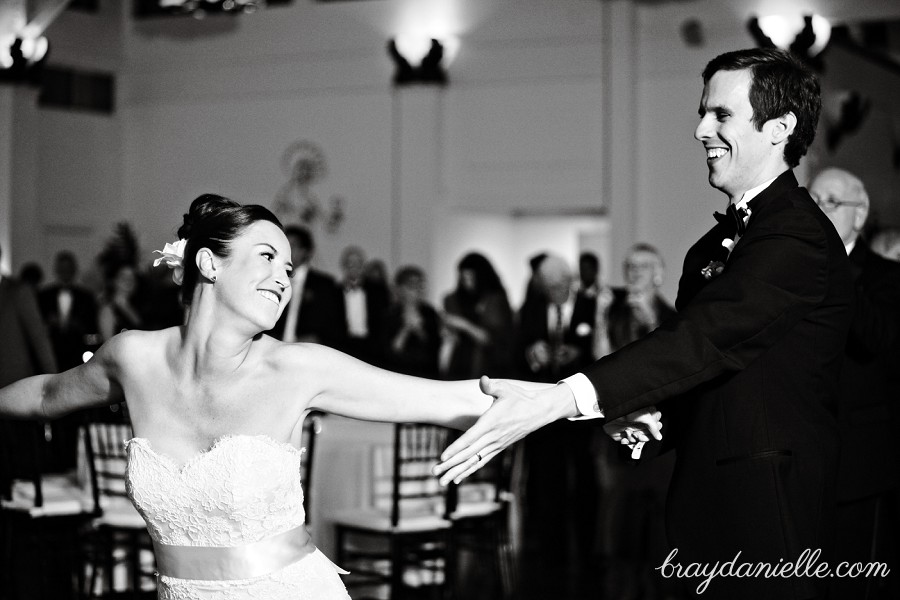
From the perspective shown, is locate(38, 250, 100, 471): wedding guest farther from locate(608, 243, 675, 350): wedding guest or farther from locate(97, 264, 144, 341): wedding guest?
locate(608, 243, 675, 350): wedding guest

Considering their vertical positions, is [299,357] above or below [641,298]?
below

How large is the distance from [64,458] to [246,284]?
4.10m

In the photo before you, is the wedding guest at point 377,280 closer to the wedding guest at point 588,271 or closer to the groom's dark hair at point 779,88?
the wedding guest at point 588,271

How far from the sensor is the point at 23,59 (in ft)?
31.9

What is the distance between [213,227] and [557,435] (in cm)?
426

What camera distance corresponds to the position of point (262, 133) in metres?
11.2

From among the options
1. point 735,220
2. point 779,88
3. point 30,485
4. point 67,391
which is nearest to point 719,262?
point 735,220

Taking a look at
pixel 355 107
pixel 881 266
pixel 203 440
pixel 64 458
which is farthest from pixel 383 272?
pixel 203 440

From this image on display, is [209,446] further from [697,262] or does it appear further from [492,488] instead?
[492,488]

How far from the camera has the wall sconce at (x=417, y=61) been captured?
10.2 m

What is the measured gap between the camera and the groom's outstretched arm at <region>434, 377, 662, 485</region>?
1.98m

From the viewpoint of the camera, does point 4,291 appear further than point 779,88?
Yes

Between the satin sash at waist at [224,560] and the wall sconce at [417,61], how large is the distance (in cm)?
829

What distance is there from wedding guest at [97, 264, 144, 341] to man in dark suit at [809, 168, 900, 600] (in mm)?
5506
